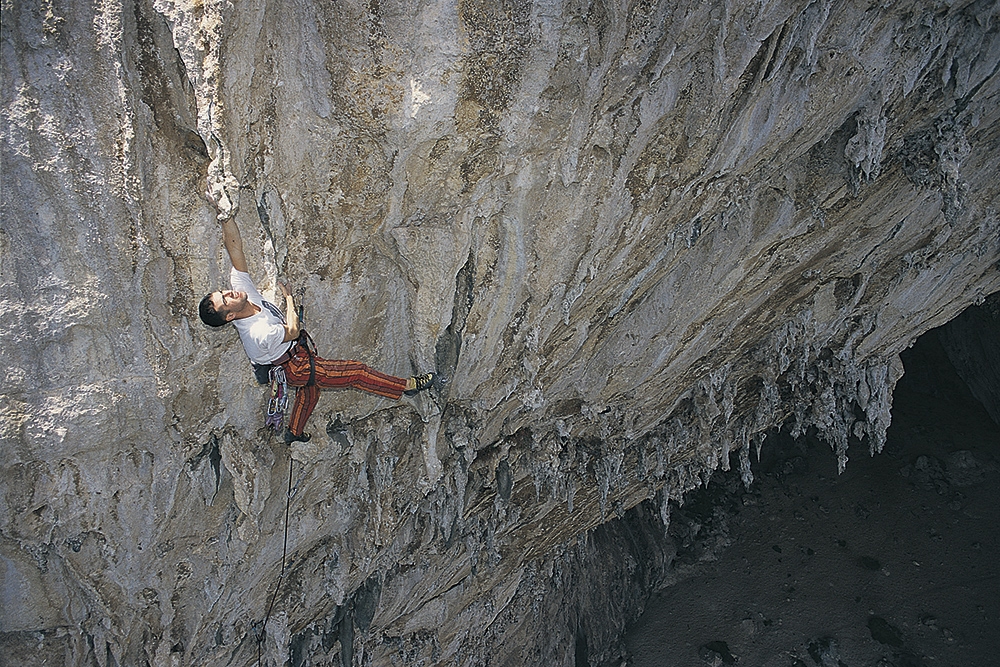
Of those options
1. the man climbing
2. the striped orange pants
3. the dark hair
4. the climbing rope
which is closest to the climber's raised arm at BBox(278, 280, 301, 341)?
the man climbing

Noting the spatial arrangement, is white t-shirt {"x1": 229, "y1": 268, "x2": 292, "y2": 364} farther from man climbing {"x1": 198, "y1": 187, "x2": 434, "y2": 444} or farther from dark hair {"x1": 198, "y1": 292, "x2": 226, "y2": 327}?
dark hair {"x1": 198, "y1": 292, "x2": 226, "y2": 327}

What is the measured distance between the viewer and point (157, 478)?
6648 mm

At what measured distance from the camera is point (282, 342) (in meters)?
5.58

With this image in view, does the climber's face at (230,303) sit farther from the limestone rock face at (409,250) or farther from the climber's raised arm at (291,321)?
the limestone rock face at (409,250)

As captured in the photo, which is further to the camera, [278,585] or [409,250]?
[278,585]

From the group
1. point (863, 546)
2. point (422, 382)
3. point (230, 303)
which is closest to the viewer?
point (230, 303)

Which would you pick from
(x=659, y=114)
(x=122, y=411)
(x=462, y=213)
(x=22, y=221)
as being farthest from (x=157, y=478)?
(x=659, y=114)

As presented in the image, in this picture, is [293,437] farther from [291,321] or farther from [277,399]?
[291,321]

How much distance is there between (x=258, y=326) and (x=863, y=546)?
16140mm

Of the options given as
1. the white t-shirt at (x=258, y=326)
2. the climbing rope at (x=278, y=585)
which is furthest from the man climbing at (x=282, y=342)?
the climbing rope at (x=278, y=585)

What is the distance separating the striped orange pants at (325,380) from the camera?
6.01m

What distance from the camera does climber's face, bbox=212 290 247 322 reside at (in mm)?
4984

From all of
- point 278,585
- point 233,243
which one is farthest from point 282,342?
point 278,585

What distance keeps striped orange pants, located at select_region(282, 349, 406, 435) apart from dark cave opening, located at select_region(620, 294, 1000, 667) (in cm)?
1171
